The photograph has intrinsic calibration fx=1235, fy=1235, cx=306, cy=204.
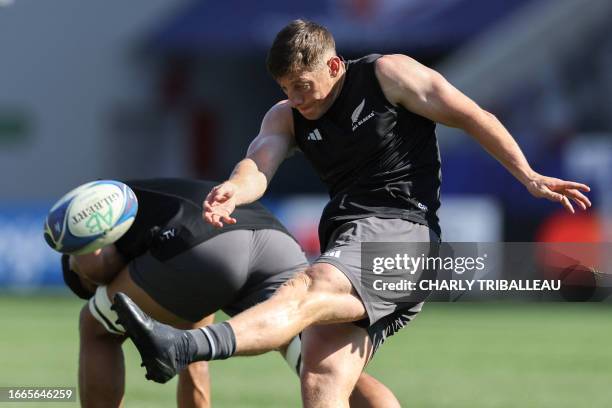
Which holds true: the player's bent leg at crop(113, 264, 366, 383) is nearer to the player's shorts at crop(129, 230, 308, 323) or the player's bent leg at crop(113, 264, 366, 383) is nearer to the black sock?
the black sock

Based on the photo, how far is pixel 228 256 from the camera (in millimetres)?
6793

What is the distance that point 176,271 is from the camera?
22.1 feet

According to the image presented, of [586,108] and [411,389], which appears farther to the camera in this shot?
[586,108]

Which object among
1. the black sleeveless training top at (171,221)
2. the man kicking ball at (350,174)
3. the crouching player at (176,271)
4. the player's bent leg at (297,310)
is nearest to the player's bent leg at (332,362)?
the man kicking ball at (350,174)

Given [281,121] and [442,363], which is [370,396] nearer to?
[281,121]

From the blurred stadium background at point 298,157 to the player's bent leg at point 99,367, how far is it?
276 centimetres

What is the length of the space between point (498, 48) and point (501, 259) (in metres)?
18.2

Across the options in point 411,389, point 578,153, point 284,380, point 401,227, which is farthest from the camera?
point 578,153

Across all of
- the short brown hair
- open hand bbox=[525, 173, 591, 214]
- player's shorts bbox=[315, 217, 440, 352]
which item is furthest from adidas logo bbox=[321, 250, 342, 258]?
open hand bbox=[525, 173, 591, 214]

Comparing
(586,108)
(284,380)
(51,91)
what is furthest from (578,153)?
(51,91)

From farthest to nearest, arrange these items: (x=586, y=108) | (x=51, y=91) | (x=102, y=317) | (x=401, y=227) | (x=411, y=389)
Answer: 1. (x=51, y=91)
2. (x=586, y=108)
3. (x=411, y=389)
4. (x=102, y=317)
5. (x=401, y=227)

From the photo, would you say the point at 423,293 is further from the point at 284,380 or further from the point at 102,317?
the point at 284,380

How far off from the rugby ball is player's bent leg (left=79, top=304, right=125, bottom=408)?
0.65 metres

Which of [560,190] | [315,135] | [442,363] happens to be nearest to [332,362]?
[315,135]
